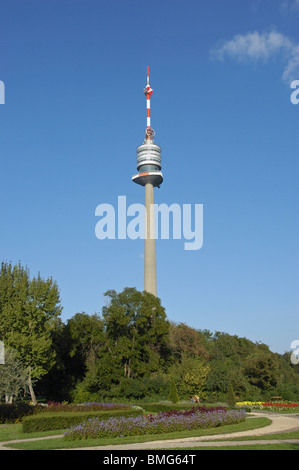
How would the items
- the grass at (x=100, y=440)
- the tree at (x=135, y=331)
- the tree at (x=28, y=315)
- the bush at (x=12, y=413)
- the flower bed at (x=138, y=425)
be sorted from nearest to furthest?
the grass at (x=100, y=440) → the flower bed at (x=138, y=425) → the bush at (x=12, y=413) → the tree at (x=28, y=315) → the tree at (x=135, y=331)

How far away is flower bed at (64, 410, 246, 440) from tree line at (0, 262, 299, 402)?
2147 cm

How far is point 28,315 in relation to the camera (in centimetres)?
4203

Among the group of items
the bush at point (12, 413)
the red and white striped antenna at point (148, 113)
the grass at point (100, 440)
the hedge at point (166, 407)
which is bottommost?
the hedge at point (166, 407)

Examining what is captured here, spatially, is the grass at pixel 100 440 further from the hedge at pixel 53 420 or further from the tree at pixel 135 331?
the tree at pixel 135 331

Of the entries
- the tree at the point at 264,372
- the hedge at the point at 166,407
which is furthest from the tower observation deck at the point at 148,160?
the hedge at the point at 166,407

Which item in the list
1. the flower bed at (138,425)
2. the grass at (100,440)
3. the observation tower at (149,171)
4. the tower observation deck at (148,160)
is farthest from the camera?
the tower observation deck at (148,160)

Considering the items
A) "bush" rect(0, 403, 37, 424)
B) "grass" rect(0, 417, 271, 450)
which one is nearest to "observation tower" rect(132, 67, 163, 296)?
"bush" rect(0, 403, 37, 424)

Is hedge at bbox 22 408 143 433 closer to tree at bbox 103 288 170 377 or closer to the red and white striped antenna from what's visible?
tree at bbox 103 288 170 377

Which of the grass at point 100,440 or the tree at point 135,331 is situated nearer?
the grass at point 100,440

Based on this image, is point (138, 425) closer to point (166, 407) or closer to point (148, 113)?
point (166, 407)

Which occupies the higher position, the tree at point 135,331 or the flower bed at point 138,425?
the tree at point 135,331

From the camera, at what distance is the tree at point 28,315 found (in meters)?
39.9

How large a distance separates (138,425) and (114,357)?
2925 cm

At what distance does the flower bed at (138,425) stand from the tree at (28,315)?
20.2 meters
